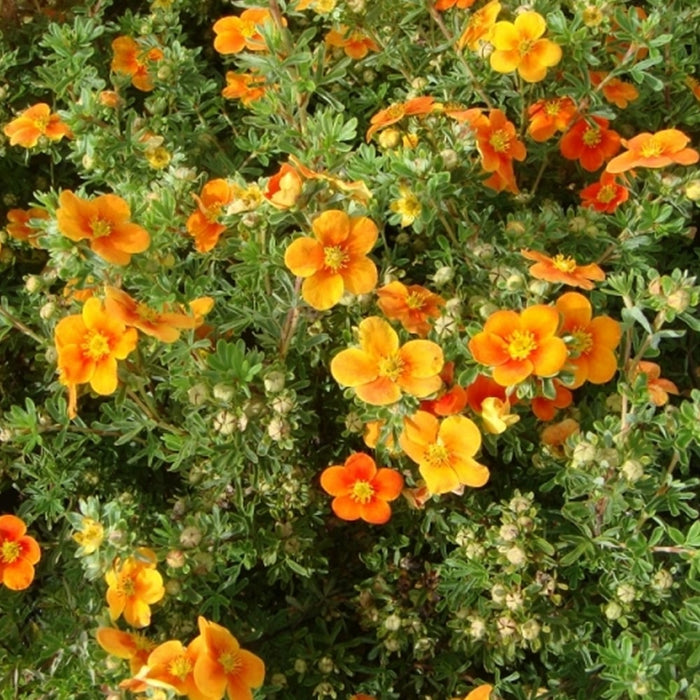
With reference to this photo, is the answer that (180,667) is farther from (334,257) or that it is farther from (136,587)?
(334,257)

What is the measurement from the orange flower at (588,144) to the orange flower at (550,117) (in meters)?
0.04

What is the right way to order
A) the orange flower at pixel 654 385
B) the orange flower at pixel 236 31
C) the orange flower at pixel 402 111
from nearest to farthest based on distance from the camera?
the orange flower at pixel 654 385 → the orange flower at pixel 402 111 → the orange flower at pixel 236 31

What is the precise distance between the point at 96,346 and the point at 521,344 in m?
1.11

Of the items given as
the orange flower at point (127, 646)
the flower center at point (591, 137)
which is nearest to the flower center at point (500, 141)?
the flower center at point (591, 137)

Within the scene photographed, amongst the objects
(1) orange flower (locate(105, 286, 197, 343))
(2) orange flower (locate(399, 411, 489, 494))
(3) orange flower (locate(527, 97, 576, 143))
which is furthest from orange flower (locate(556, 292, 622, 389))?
(1) orange flower (locate(105, 286, 197, 343))

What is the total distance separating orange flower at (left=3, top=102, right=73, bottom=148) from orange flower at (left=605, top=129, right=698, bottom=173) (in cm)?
193

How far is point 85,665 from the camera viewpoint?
2.69m

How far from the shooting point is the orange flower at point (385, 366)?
238cm

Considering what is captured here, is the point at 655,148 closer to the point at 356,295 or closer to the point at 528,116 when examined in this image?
the point at 528,116

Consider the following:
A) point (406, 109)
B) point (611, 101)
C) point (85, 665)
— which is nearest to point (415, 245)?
point (406, 109)

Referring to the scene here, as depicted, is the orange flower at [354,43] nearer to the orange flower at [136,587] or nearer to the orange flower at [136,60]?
the orange flower at [136,60]

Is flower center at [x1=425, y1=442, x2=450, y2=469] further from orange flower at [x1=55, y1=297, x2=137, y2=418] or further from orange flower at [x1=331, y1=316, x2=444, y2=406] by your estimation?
orange flower at [x1=55, y1=297, x2=137, y2=418]

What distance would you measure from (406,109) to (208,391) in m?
1.09

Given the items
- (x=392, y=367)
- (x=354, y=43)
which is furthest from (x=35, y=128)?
(x=392, y=367)
